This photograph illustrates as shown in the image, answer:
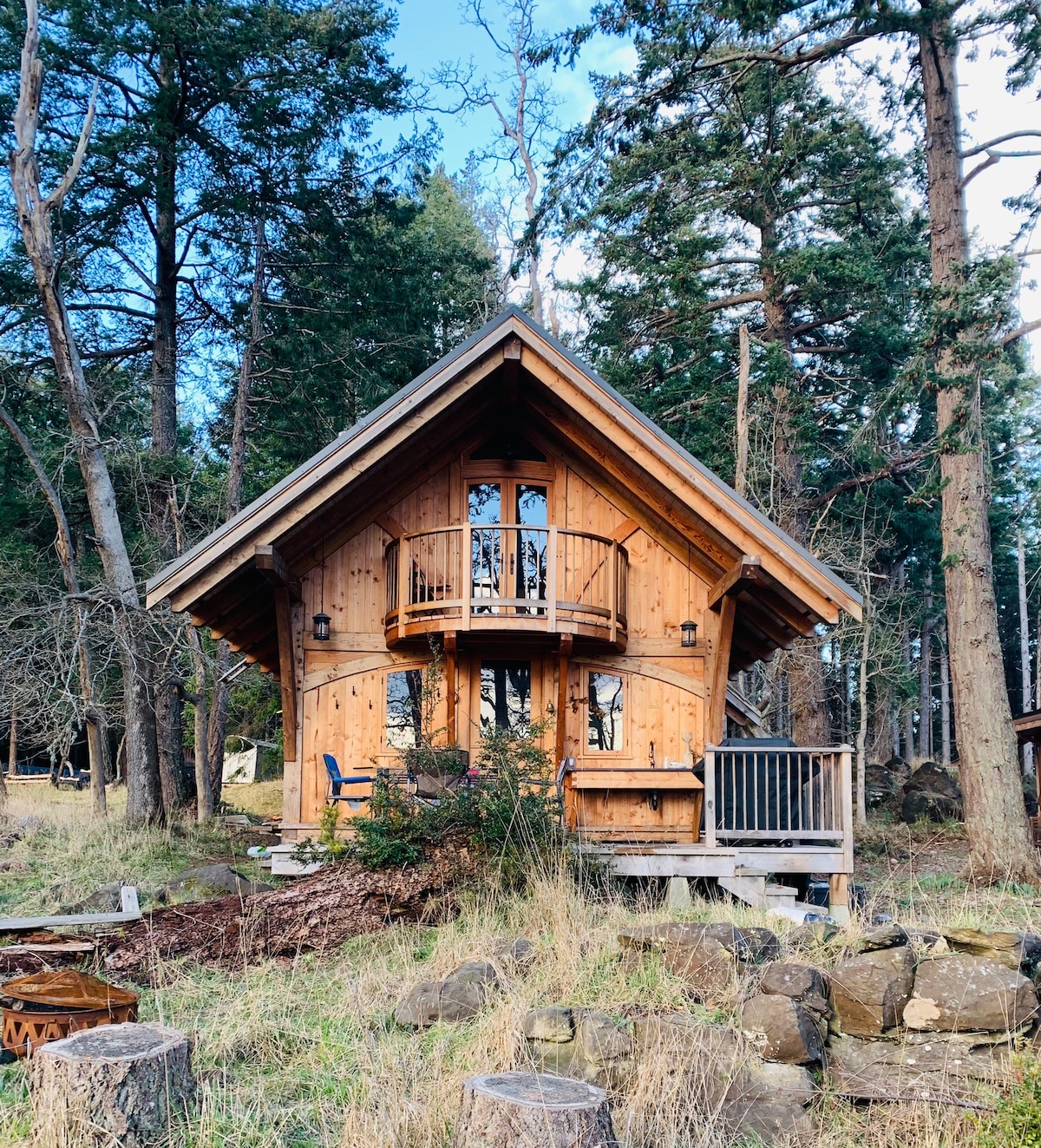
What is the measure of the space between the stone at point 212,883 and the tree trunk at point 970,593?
10282 millimetres

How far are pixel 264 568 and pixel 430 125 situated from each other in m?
13.6

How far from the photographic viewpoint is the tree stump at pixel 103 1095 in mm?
4531

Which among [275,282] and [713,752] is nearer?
[713,752]

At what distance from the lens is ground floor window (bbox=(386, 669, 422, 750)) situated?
13.5 m

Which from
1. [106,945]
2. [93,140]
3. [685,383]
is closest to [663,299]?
[685,383]

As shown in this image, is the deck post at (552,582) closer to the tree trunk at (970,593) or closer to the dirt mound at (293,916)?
the dirt mound at (293,916)

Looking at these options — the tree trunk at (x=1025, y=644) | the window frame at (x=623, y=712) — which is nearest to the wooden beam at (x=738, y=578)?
the window frame at (x=623, y=712)

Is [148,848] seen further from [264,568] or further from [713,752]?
[713,752]

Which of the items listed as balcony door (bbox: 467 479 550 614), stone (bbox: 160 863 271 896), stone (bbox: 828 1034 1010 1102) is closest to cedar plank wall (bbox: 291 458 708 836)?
balcony door (bbox: 467 479 550 614)

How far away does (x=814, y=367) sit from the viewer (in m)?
26.4

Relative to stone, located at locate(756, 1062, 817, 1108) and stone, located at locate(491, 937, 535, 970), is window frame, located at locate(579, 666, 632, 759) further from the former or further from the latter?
stone, located at locate(756, 1062, 817, 1108)

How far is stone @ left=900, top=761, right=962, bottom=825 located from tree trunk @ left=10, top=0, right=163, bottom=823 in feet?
57.0

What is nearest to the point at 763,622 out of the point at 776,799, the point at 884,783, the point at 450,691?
the point at 776,799

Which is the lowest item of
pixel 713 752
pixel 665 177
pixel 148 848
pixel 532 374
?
pixel 148 848
